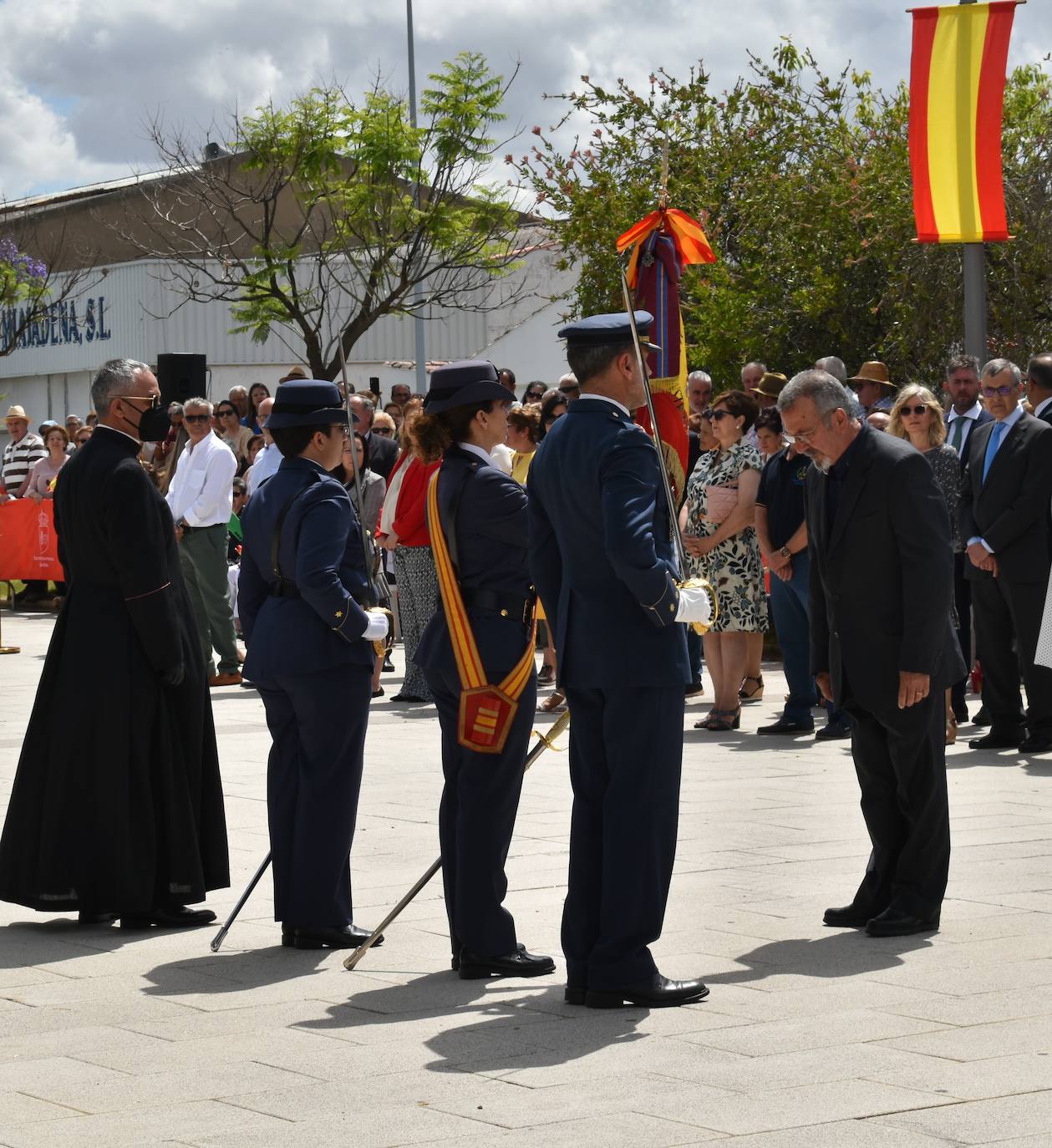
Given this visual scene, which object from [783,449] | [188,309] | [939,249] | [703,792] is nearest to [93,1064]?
[703,792]

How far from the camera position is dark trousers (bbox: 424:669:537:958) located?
643 centimetres

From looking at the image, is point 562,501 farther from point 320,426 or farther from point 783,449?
point 783,449

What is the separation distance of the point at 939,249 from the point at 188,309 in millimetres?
27802

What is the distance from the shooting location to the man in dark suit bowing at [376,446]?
1630 cm

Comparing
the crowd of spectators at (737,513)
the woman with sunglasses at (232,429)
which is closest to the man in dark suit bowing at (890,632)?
the crowd of spectators at (737,513)

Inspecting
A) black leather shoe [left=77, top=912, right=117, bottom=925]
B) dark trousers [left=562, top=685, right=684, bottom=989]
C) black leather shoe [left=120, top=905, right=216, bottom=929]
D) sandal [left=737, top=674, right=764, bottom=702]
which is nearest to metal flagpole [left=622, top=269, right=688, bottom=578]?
dark trousers [left=562, top=685, right=684, bottom=989]

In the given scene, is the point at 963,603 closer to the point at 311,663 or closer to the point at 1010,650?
the point at 1010,650

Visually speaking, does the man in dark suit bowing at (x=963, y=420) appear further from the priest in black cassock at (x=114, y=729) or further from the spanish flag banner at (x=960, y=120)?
the priest in black cassock at (x=114, y=729)

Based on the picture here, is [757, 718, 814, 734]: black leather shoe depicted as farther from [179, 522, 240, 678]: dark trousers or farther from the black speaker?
the black speaker

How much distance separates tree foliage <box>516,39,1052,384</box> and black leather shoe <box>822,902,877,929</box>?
15118 millimetres

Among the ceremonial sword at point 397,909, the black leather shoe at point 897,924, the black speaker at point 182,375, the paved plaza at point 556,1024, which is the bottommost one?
the paved plaza at point 556,1024

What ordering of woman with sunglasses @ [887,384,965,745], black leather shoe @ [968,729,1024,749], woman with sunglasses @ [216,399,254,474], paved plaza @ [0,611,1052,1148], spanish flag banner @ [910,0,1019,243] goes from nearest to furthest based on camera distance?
paved plaza @ [0,611,1052,1148] < black leather shoe @ [968,729,1024,749] < woman with sunglasses @ [887,384,965,745] < spanish flag banner @ [910,0,1019,243] < woman with sunglasses @ [216,399,254,474]

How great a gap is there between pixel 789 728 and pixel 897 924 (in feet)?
17.7

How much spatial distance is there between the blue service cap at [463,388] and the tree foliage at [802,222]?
15.5 metres
